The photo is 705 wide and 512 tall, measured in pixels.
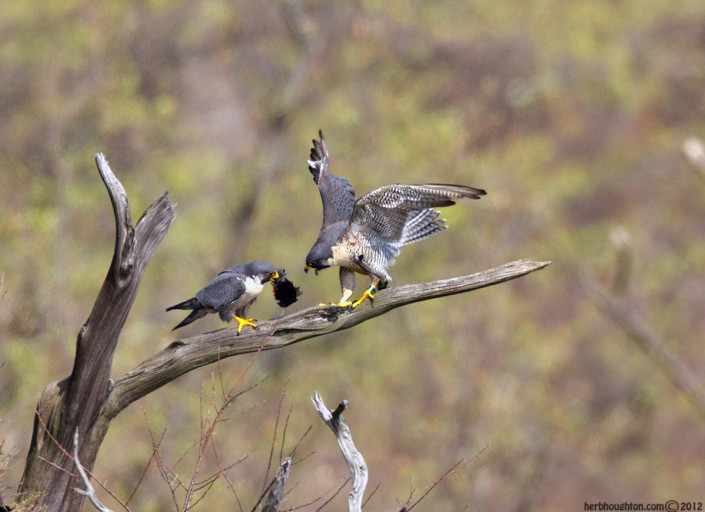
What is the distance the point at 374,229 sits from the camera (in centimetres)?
752

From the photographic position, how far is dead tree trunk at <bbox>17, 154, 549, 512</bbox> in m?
6.35

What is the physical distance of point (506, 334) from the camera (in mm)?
21234

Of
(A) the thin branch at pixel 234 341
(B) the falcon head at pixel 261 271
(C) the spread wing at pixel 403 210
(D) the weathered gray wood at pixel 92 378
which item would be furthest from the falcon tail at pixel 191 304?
(C) the spread wing at pixel 403 210

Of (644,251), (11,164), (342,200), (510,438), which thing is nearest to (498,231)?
(510,438)

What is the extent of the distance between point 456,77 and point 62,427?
18.7 meters

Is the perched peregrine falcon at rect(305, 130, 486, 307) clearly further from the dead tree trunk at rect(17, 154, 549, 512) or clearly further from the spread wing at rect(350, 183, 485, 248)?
the dead tree trunk at rect(17, 154, 549, 512)

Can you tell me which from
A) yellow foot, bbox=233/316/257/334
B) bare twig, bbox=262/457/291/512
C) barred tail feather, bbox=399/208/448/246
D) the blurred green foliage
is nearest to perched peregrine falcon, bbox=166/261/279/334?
yellow foot, bbox=233/316/257/334

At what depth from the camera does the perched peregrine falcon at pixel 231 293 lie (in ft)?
23.0

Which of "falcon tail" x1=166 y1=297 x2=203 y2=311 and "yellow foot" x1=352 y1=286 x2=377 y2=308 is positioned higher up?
"falcon tail" x1=166 y1=297 x2=203 y2=311

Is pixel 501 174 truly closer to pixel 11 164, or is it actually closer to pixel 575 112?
pixel 575 112

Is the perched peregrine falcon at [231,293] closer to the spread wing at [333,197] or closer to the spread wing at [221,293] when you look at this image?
the spread wing at [221,293]

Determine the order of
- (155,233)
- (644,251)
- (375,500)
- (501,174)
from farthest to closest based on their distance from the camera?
(644,251), (501,174), (375,500), (155,233)

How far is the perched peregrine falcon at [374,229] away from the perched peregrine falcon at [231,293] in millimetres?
340

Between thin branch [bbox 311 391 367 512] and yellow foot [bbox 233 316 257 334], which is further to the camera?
yellow foot [bbox 233 316 257 334]
